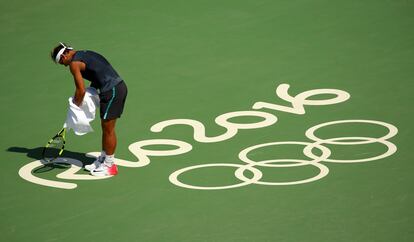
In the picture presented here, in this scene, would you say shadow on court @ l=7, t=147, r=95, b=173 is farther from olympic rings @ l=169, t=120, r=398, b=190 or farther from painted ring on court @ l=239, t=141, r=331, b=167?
painted ring on court @ l=239, t=141, r=331, b=167

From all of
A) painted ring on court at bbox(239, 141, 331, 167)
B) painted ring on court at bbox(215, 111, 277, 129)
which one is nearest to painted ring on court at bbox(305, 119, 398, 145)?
painted ring on court at bbox(239, 141, 331, 167)

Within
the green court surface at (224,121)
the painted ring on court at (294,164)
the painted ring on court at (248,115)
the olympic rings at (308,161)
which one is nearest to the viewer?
the green court surface at (224,121)

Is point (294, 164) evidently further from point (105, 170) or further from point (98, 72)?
point (98, 72)

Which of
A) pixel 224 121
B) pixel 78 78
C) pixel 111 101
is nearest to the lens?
pixel 78 78

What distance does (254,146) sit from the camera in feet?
43.7

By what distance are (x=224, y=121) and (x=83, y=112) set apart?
278cm

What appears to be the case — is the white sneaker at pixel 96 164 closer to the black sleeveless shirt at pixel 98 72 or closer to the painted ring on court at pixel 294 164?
the black sleeveless shirt at pixel 98 72

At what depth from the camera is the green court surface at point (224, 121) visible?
11156 mm

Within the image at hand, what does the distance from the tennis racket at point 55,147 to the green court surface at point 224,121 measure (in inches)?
7.0

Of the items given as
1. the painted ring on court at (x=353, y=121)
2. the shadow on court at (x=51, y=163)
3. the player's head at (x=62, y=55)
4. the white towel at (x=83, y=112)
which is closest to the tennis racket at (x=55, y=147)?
the shadow on court at (x=51, y=163)

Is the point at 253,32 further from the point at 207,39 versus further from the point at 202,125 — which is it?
the point at 202,125

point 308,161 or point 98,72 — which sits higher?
point 98,72

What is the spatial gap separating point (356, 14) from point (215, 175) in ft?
23.4

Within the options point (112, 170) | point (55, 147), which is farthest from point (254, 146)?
point (55, 147)
